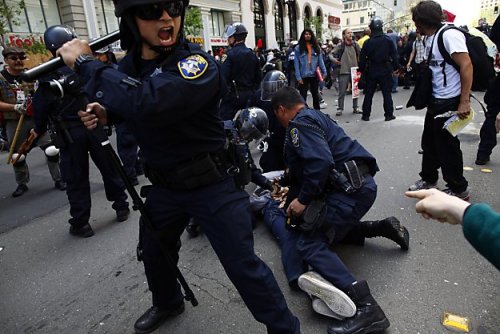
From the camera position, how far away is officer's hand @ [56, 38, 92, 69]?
5.29ft

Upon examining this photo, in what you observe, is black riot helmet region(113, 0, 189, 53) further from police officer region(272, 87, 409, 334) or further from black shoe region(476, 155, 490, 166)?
black shoe region(476, 155, 490, 166)

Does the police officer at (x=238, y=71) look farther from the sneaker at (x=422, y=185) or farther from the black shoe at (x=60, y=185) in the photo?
the sneaker at (x=422, y=185)

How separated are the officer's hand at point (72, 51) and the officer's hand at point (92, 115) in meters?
0.22

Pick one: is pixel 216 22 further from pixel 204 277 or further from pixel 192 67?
pixel 192 67

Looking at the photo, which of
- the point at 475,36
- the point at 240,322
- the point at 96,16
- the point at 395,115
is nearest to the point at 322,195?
the point at 240,322

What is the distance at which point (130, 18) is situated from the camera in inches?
60.7

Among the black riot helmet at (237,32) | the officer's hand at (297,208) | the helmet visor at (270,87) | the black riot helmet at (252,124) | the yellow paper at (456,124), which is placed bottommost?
the officer's hand at (297,208)

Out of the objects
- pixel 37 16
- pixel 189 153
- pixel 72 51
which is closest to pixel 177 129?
pixel 189 153

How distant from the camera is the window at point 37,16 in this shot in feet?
48.3

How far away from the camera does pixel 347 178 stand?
238 cm

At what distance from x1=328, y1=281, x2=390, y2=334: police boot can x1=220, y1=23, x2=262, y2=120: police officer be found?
4.05m

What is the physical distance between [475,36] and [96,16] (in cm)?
1714

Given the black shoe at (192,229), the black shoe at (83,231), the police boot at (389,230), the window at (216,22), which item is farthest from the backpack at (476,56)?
the window at (216,22)

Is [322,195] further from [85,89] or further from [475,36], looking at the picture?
[475,36]
